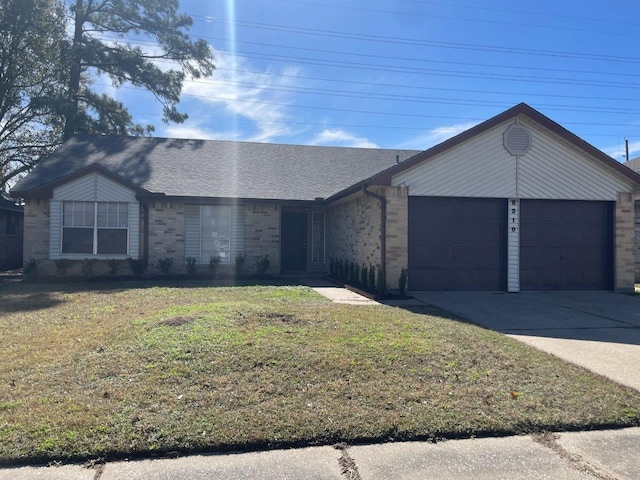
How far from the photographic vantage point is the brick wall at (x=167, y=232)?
14.0 meters

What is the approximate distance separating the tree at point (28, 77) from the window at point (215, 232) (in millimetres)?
14070

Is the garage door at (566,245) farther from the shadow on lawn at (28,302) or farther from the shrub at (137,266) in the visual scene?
the shadow on lawn at (28,302)

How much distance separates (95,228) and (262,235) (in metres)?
5.01

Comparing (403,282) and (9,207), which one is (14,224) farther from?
(403,282)

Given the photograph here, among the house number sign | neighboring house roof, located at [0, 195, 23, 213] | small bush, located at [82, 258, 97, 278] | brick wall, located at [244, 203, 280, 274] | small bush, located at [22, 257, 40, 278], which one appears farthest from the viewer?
neighboring house roof, located at [0, 195, 23, 213]

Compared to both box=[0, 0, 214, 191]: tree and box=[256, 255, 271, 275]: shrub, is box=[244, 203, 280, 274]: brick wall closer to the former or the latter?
box=[256, 255, 271, 275]: shrub

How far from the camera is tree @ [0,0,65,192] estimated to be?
71.7 ft

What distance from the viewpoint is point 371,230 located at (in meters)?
11.8

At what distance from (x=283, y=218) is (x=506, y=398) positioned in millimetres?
12461

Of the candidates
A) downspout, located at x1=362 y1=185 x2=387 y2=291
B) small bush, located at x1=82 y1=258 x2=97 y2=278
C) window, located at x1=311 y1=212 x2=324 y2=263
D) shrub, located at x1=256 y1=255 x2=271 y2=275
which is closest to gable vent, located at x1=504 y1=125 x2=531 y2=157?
downspout, located at x1=362 y1=185 x2=387 y2=291

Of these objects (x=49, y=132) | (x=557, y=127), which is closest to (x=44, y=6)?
(x=49, y=132)

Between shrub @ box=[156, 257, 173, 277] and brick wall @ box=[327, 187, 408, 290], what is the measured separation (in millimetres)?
5294

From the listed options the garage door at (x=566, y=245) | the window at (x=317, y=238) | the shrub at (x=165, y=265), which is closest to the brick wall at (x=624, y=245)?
the garage door at (x=566, y=245)

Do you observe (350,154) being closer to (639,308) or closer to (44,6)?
(639,308)
